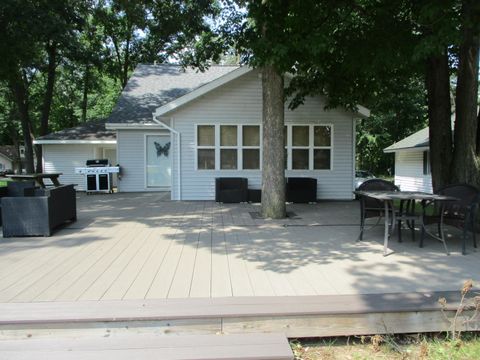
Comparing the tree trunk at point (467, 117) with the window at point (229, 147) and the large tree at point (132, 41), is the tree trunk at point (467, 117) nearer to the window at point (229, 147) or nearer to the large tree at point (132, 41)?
the window at point (229, 147)

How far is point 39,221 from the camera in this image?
709 cm

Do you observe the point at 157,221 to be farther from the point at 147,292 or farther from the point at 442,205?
the point at 442,205

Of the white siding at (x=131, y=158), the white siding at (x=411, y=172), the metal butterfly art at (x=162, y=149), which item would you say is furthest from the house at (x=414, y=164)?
the white siding at (x=131, y=158)

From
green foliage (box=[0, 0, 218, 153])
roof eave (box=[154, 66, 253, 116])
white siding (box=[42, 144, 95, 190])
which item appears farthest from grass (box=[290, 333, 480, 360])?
white siding (box=[42, 144, 95, 190])

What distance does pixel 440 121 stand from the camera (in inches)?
327

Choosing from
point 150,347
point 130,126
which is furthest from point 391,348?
point 130,126

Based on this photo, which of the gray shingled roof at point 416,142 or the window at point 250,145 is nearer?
the window at point 250,145

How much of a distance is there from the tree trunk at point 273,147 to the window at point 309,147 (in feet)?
12.5

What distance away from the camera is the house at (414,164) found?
797 inches

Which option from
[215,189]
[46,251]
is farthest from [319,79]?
[46,251]

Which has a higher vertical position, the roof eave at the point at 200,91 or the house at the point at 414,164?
the roof eave at the point at 200,91

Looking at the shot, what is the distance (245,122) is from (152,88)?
6.60m

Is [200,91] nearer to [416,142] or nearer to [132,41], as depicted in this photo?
[416,142]

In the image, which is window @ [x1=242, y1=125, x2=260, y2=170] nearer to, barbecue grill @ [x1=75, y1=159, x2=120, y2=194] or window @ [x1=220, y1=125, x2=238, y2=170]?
window @ [x1=220, y1=125, x2=238, y2=170]
